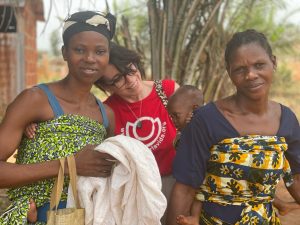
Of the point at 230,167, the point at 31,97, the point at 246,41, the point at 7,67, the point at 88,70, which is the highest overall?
the point at 246,41

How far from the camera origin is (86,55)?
2.17 meters

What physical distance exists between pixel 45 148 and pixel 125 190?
422 millimetres

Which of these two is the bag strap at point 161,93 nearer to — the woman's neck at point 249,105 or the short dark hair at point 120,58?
the short dark hair at point 120,58

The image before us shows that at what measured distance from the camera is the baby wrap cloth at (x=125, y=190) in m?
1.86

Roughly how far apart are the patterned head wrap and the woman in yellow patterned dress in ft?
2.03

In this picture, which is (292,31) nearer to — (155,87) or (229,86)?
(229,86)

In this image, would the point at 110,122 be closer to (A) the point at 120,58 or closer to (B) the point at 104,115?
(B) the point at 104,115

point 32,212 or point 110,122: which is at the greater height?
point 110,122

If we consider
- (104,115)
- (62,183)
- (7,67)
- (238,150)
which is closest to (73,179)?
(62,183)

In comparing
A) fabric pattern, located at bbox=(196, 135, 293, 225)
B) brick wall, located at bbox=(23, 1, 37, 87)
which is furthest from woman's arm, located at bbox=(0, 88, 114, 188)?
brick wall, located at bbox=(23, 1, 37, 87)

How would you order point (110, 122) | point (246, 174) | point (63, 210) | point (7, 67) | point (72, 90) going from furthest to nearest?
A: 1. point (7, 67)
2. point (110, 122)
3. point (72, 90)
4. point (246, 174)
5. point (63, 210)

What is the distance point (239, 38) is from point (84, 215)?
1018 mm

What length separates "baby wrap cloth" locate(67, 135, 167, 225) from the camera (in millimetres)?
1858

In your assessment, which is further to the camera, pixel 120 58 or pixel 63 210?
pixel 120 58
